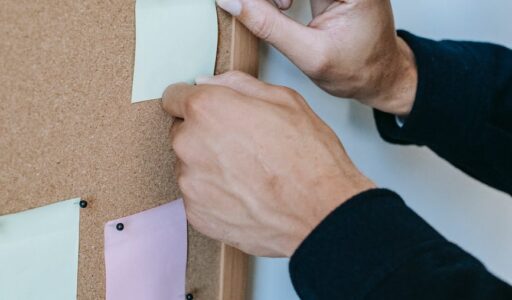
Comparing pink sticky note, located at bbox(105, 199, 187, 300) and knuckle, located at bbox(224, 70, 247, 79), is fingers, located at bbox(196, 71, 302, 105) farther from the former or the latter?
pink sticky note, located at bbox(105, 199, 187, 300)

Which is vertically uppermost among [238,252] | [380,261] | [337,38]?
[337,38]

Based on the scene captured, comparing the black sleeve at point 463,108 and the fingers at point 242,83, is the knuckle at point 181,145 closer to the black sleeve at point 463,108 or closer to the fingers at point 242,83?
the fingers at point 242,83

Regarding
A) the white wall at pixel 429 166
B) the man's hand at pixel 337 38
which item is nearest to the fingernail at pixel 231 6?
the man's hand at pixel 337 38

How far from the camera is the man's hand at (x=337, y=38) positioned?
0.48m

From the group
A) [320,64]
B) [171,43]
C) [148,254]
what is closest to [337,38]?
[320,64]

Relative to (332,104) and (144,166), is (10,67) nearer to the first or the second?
(144,166)

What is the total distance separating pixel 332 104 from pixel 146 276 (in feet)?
0.94

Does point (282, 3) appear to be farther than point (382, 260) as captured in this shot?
Yes

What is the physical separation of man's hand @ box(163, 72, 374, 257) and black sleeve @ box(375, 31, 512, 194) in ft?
0.54

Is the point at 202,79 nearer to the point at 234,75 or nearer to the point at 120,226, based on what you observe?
the point at 234,75

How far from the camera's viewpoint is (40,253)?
42 centimetres

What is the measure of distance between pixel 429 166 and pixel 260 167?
0.35m

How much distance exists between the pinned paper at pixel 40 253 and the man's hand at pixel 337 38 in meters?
0.21

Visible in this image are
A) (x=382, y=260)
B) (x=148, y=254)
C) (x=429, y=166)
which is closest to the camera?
(x=382, y=260)
